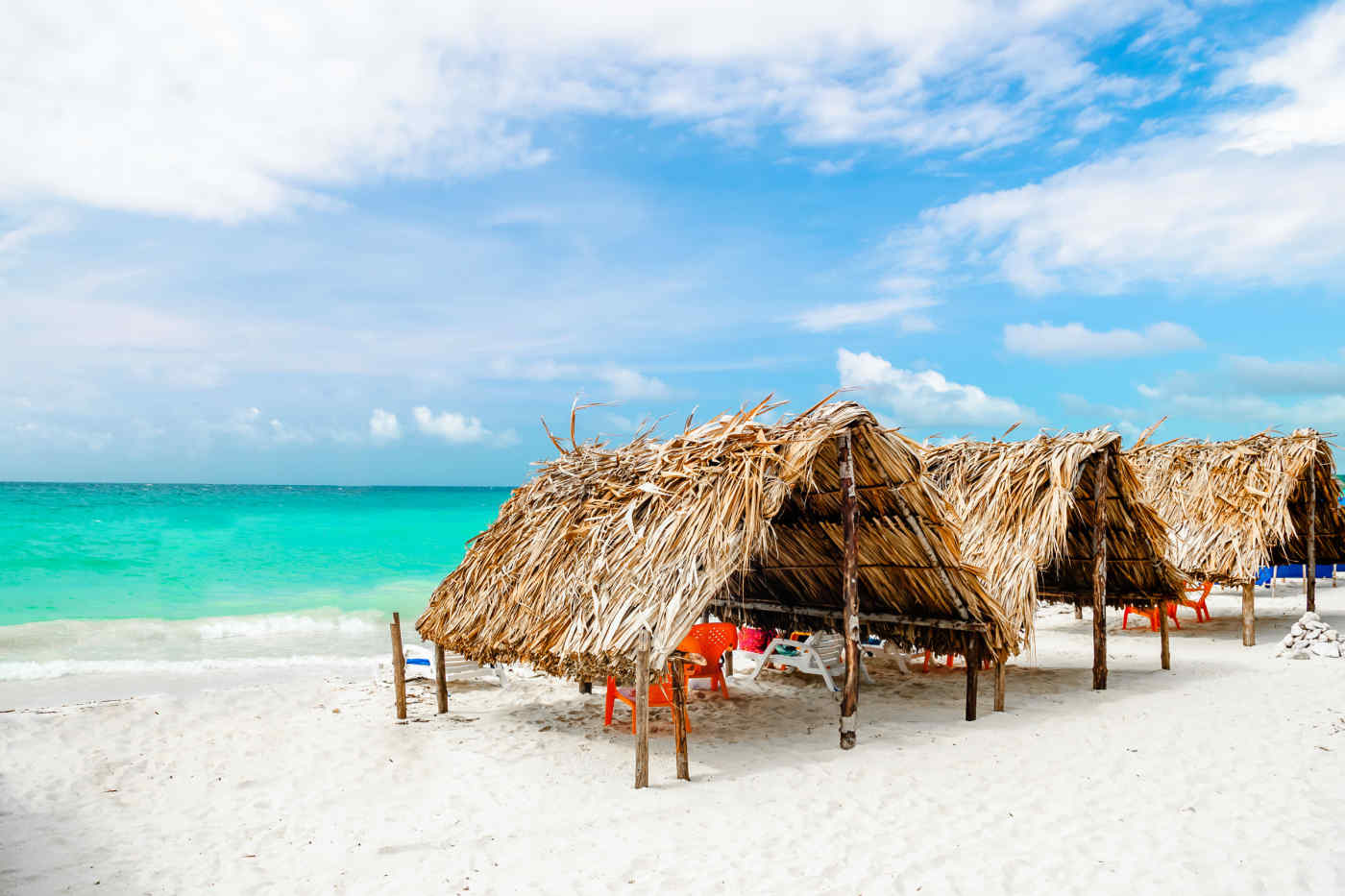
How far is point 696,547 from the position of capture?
16.0ft

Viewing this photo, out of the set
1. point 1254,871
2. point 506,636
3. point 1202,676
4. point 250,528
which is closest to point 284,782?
point 506,636

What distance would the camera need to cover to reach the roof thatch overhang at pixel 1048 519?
6789mm

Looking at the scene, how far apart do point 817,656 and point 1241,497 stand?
634 cm

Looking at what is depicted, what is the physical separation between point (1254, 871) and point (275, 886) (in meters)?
4.40

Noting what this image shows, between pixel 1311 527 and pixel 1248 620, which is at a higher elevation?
pixel 1311 527

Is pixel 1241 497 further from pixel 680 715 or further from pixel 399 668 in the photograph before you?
pixel 399 668

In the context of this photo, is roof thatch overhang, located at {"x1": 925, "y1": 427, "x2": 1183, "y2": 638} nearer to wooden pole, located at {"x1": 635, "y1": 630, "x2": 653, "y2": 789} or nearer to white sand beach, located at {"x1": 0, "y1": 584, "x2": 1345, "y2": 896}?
white sand beach, located at {"x1": 0, "y1": 584, "x2": 1345, "y2": 896}

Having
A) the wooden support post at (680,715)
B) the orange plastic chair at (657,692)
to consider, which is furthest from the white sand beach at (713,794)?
the orange plastic chair at (657,692)

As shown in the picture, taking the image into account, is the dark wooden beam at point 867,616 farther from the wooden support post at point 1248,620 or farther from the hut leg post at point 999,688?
the wooden support post at point 1248,620

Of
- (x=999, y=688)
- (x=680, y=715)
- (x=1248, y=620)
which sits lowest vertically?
(x=1248, y=620)

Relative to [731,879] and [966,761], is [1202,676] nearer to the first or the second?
[966,761]

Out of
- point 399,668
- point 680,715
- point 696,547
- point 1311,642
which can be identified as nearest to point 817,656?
point 680,715

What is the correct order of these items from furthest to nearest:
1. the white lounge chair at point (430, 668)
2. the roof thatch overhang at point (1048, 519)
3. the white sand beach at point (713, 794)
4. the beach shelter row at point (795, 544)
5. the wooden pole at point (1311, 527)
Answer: the wooden pole at point (1311, 527)
the white lounge chair at point (430, 668)
the roof thatch overhang at point (1048, 519)
the beach shelter row at point (795, 544)
the white sand beach at point (713, 794)

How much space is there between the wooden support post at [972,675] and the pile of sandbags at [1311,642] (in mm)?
4581
